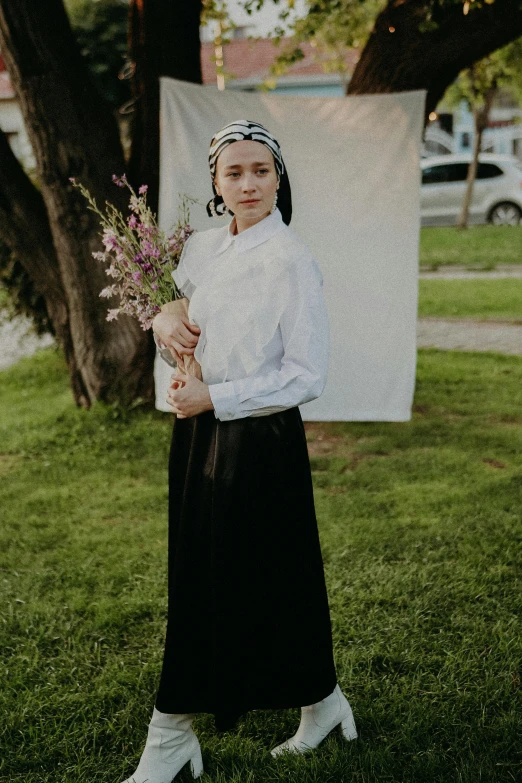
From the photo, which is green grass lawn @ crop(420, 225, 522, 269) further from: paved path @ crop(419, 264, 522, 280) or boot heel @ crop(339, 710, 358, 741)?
boot heel @ crop(339, 710, 358, 741)

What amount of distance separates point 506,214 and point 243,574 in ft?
56.5

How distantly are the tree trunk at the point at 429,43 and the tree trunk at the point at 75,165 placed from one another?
6.15 feet

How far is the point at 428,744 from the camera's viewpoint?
2594 millimetres

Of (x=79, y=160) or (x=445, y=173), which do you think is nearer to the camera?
(x=79, y=160)

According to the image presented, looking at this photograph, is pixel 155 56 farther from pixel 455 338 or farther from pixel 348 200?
pixel 455 338

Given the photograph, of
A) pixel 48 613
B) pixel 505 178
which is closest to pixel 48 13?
pixel 48 613

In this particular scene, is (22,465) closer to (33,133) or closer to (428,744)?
(33,133)

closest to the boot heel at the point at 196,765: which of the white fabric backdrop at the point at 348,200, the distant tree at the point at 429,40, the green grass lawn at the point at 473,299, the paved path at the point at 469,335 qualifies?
the white fabric backdrop at the point at 348,200

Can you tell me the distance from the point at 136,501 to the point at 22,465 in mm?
1132

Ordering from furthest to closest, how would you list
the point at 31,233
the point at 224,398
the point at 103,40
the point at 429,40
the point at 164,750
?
the point at 103,40
the point at 31,233
the point at 429,40
the point at 164,750
the point at 224,398

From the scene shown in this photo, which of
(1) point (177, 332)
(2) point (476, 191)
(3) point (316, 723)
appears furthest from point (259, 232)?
(2) point (476, 191)

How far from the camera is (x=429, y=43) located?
5.47 m

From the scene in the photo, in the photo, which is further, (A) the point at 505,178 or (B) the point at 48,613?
(A) the point at 505,178

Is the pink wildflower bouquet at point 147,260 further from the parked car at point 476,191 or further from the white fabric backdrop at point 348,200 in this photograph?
the parked car at point 476,191
